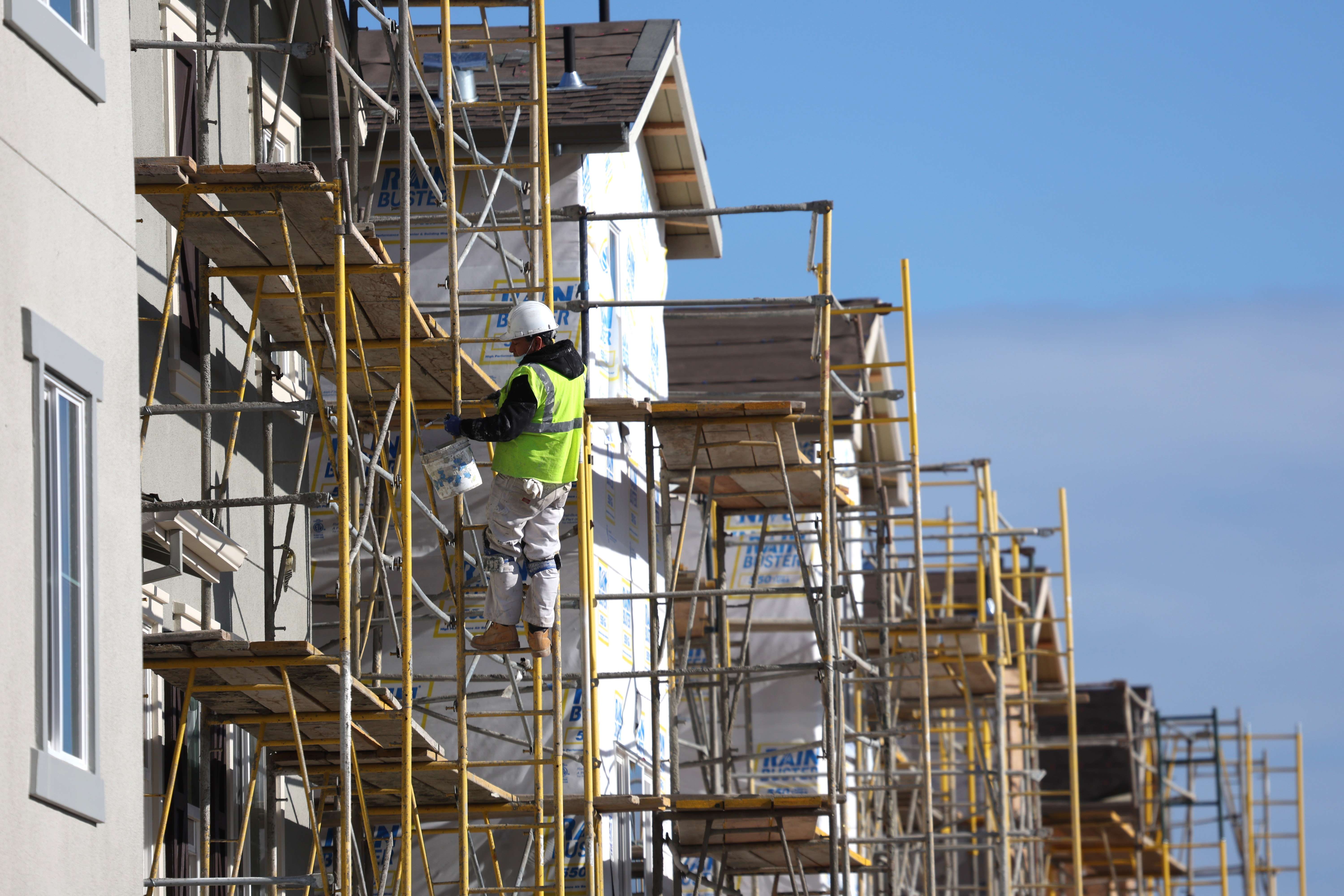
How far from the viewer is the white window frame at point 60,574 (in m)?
8.45

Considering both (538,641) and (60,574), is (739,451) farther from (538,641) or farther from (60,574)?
(60,574)

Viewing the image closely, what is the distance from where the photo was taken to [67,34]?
29.5ft

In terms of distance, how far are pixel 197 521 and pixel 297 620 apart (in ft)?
13.0

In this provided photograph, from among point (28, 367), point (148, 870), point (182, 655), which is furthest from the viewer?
point (148, 870)

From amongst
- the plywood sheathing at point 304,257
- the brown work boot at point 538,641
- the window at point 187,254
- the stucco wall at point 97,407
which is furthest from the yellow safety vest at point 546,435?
the stucco wall at point 97,407

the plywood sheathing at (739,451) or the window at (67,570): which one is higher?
the plywood sheathing at (739,451)

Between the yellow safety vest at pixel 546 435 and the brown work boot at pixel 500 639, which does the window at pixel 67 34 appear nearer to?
the yellow safety vest at pixel 546 435

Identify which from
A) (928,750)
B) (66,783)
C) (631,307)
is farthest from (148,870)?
(928,750)

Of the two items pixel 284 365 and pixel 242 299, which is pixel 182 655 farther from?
pixel 284 365

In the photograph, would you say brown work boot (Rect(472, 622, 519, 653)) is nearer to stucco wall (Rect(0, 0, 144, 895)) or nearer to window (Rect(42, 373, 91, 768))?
stucco wall (Rect(0, 0, 144, 895))

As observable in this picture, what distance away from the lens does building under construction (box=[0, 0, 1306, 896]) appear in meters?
9.12

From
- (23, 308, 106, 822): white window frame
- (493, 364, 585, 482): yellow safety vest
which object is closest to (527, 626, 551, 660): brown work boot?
(493, 364, 585, 482): yellow safety vest

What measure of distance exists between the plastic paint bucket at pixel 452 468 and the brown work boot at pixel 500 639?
116 cm

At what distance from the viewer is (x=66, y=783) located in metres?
8.48
